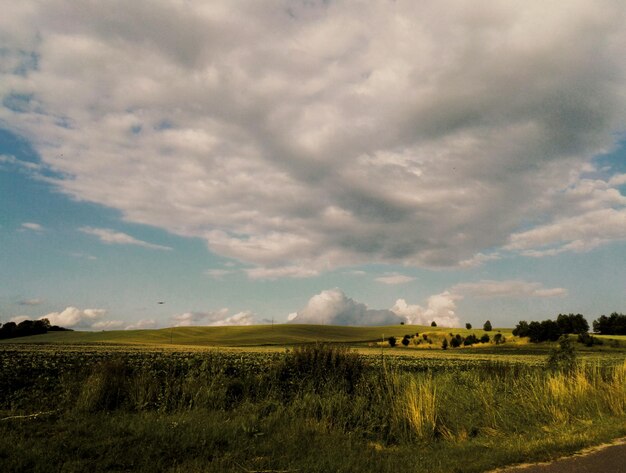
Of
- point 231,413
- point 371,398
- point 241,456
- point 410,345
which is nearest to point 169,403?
point 231,413

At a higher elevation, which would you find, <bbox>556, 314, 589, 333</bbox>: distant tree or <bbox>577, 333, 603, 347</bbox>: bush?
<bbox>556, 314, 589, 333</bbox>: distant tree

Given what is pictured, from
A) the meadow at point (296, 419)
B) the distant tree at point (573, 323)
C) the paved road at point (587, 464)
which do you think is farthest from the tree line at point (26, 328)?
the distant tree at point (573, 323)

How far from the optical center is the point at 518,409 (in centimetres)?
1308

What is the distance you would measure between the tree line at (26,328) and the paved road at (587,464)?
13629 centimetres

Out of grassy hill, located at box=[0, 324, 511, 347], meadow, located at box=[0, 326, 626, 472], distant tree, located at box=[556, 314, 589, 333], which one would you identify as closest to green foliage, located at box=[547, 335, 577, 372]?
meadow, located at box=[0, 326, 626, 472]

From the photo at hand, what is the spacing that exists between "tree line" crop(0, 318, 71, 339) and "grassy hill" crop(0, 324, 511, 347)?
5644 millimetres

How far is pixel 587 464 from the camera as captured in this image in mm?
8172

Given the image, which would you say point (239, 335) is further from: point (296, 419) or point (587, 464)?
point (587, 464)

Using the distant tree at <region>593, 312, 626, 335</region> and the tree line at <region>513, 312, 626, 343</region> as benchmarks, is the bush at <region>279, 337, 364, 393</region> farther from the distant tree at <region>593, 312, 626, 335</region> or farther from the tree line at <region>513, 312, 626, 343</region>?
the distant tree at <region>593, 312, 626, 335</region>

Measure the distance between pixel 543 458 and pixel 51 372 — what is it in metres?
18.8

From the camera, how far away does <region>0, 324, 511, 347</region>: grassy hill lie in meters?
113

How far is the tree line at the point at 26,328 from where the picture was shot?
11706cm

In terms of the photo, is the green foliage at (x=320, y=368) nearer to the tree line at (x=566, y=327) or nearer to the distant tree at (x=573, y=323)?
the tree line at (x=566, y=327)

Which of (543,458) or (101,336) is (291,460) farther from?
(101,336)
